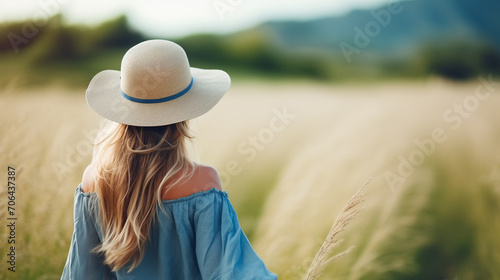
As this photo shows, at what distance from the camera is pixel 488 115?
258 centimetres

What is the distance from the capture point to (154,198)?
1200 millimetres

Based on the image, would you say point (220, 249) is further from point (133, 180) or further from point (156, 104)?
point (156, 104)

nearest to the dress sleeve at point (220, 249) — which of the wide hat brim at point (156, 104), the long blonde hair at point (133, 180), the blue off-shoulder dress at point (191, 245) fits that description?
the blue off-shoulder dress at point (191, 245)

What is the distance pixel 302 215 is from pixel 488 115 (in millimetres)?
1117

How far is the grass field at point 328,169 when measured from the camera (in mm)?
2379

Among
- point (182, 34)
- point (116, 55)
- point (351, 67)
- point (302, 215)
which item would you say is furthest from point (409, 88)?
point (116, 55)

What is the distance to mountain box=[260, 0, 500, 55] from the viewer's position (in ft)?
8.52

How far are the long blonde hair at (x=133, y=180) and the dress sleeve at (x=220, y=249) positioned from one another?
108 millimetres

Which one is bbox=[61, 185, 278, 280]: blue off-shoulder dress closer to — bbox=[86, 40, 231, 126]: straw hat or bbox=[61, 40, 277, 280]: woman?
bbox=[61, 40, 277, 280]: woman

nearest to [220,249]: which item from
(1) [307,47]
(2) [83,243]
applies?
(2) [83,243]

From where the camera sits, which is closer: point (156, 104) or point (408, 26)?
point (156, 104)

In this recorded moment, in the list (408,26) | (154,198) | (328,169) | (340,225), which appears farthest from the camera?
(408,26)

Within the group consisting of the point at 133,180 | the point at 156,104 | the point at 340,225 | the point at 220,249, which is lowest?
the point at 340,225

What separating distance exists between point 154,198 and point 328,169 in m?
1.40
